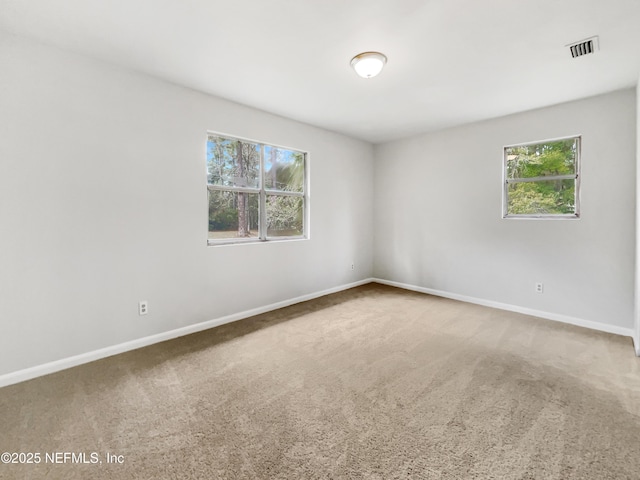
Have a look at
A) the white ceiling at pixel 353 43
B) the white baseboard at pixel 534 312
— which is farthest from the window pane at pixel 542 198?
the white baseboard at pixel 534 312

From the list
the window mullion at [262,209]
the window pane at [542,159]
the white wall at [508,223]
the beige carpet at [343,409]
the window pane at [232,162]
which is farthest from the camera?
the window mullion at [262,209]

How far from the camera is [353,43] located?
2293mm

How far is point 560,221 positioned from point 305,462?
3.83 metres

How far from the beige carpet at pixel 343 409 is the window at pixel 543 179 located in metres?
1.54

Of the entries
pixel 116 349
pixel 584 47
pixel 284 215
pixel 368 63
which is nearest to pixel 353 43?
pixel 368 63

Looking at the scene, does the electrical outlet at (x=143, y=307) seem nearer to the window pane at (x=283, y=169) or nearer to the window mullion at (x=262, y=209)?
the window mullion at (x=262, y=209)

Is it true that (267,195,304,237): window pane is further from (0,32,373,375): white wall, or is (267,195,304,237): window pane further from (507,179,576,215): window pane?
(507,179,576,215): window pane

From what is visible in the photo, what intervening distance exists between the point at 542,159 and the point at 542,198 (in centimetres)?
49

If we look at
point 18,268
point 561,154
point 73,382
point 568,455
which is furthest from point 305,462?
point 561,154

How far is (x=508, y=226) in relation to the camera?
3.93 m

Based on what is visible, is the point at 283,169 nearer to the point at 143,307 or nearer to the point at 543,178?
the point at 143,307

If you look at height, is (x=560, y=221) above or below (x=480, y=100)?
below

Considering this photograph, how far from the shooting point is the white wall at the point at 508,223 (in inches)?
125

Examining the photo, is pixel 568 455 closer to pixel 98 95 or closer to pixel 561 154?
pixel 561 154
